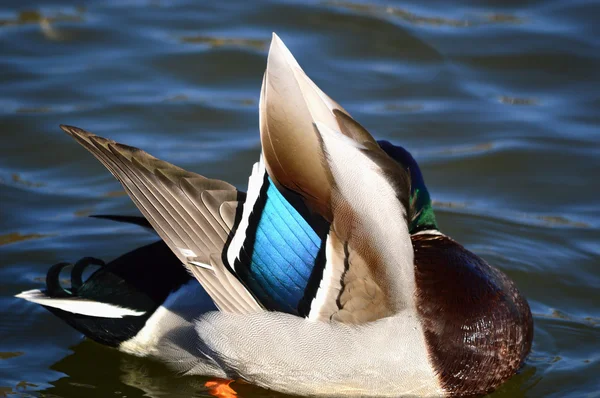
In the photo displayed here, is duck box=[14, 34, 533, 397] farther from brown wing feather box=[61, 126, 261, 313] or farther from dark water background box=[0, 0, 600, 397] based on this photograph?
dark water background box=[0, 0, 600, 397]

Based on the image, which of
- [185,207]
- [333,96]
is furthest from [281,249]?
[333,96]

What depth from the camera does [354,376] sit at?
384cm

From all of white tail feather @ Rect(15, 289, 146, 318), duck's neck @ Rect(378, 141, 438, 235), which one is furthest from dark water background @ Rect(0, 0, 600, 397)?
duck's neck @ Rect(378, 141, 438, 235)

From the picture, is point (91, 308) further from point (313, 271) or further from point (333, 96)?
point (333, 96)

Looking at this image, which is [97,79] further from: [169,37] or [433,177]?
[433,177]

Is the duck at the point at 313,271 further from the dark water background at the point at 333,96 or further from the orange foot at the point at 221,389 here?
the dark water background at the point at 333,96

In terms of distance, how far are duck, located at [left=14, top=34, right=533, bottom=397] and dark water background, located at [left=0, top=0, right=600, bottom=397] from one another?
1.58 ft

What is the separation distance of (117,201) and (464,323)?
2.80 metres

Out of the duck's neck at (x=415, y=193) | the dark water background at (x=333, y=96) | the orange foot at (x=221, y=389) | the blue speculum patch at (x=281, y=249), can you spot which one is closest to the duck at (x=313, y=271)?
the blue speculum patch at (x=281, y=249)

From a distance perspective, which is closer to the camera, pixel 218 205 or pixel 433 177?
pixel 218 205

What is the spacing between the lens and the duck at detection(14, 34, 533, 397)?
3674 millimetres

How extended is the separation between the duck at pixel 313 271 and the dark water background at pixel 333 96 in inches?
19.0

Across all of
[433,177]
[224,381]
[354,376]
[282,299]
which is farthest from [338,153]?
[433,177]

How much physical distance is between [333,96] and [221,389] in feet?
11.1
